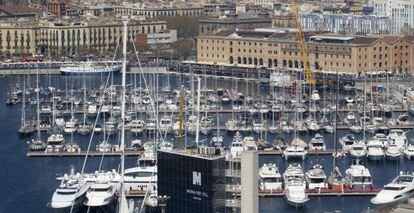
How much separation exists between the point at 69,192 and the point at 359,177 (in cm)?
505

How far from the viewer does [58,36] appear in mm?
52156

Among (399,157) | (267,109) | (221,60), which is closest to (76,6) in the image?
(221,60)

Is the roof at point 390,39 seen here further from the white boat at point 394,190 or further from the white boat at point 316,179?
the white boat at point 394,190

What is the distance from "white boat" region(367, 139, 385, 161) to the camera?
28328 millimetres

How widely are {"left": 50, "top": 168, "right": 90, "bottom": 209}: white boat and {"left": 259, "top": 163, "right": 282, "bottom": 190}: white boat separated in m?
3.01

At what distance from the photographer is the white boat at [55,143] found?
2967 cm

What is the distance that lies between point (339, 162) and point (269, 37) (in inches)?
750

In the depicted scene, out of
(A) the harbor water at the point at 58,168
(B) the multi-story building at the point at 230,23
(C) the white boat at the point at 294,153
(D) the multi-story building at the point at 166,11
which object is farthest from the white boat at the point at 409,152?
Answer: (D) the multi-story building at the point at 166,11

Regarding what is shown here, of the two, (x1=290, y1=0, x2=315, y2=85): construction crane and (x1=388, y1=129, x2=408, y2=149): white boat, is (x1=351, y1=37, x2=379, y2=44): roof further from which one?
(x1=388, y1=129, x2=408, y2=149): white boat

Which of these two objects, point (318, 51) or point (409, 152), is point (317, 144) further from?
point (318, 51)

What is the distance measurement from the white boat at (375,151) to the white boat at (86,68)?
1732 centimetres

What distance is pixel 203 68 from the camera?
46.1m

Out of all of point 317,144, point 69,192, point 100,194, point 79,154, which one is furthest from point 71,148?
point 100,194

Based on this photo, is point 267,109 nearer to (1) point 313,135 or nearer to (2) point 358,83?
(1) point 313,135
